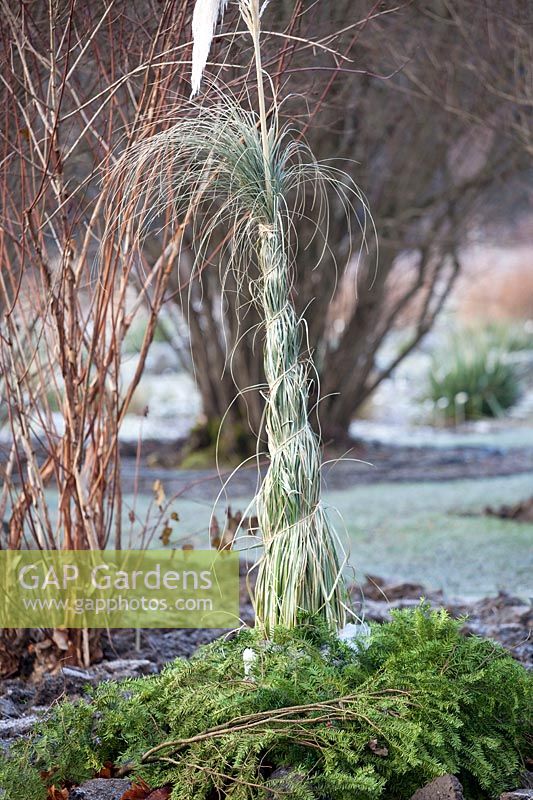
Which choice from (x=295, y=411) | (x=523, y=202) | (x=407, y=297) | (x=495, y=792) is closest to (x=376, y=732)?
(x=495, y=792)

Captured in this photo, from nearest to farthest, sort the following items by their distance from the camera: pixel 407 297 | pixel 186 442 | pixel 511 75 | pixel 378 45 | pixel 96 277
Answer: pixel 96 277 < pixel 378 45 < pixel 511 75 < pixel 407 297 < pixel 186 442

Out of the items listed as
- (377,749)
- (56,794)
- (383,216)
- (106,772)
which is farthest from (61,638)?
(383,216)

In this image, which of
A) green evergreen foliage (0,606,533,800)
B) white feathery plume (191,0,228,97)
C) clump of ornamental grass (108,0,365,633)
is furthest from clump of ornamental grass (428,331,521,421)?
white feathery plume (191,0,228,97)

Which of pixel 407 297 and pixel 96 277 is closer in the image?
pixel 96 277

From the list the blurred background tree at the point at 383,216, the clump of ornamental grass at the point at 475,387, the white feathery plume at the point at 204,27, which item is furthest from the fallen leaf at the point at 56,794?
the clump of ornamental grass at the point at 475,387

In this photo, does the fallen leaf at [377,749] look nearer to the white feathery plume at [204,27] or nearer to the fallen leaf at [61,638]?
the fallen leaf at [61,638]

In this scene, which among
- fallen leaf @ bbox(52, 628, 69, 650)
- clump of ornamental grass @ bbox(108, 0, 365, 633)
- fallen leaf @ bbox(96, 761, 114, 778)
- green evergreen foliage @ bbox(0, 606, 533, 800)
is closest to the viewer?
green evergreen foliage @ bbox(0, 606, 533, 800)

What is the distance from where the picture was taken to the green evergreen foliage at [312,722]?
1882mm

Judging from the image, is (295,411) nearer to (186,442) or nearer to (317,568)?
(317,568)

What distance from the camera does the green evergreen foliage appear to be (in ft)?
6.17

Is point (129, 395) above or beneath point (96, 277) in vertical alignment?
beneath

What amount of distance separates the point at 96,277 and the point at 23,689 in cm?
123

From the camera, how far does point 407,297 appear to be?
8.05 meters

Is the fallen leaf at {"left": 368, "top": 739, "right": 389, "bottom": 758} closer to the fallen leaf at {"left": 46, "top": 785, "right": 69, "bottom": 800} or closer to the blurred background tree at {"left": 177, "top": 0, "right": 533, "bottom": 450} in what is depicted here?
the fallen leaf at {"left": 46, "top": 785, "right": 69, "bottom": 800}
